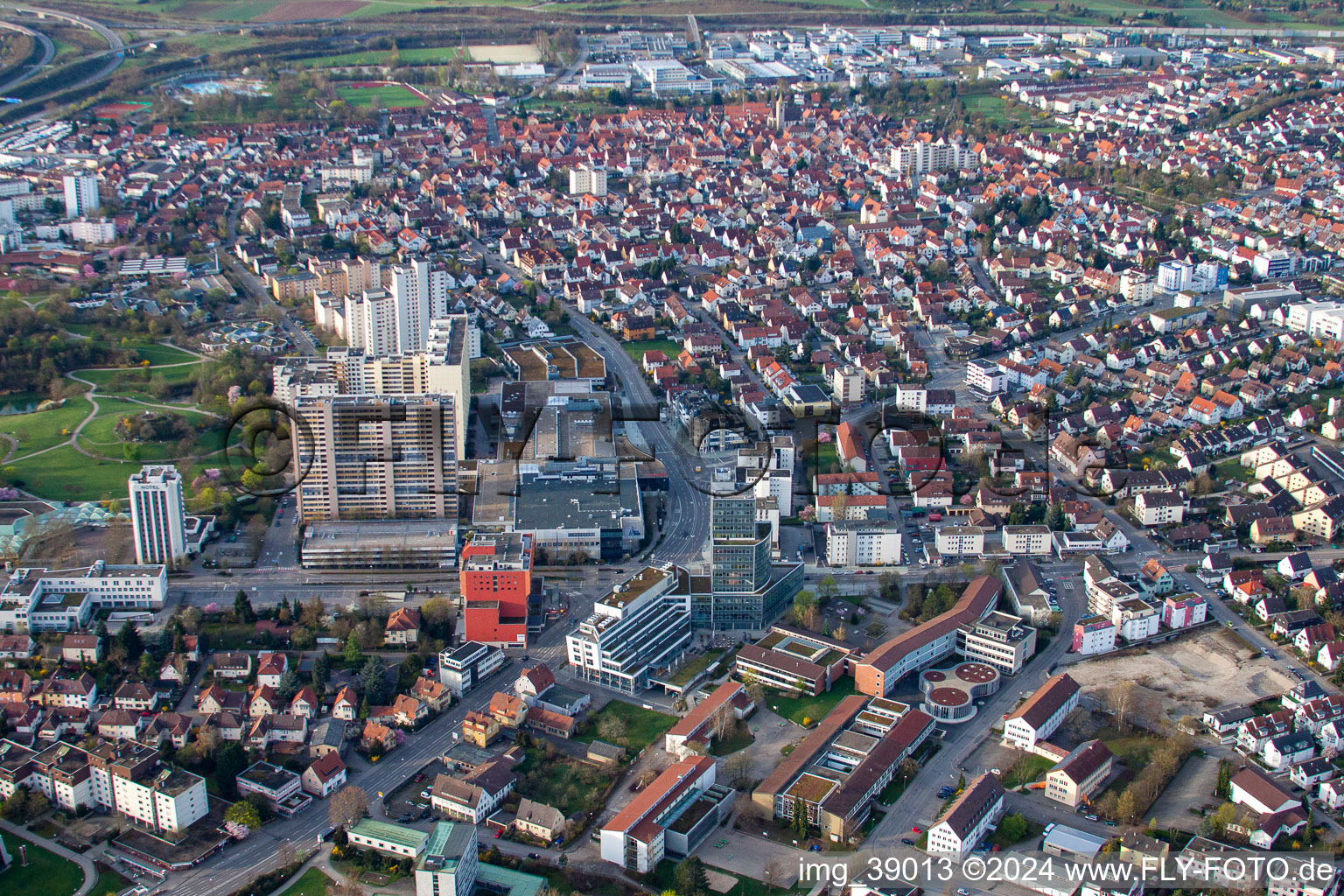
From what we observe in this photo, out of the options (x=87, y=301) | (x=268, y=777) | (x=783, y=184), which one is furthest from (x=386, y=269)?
(x=268, y=777)

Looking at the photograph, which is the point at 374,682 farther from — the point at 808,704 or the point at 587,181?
the point at 587,181

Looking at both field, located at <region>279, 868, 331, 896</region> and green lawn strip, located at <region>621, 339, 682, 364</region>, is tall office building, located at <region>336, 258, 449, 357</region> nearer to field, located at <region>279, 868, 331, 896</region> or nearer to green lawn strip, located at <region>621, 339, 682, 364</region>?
green lawn strip, located at <region>621, 339, 682, 364</region>

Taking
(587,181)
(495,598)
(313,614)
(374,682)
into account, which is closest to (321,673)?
(374,682)

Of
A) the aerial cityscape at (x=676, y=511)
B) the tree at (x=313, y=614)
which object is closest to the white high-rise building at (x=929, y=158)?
the aerial cityscape at (x=676, y=511)

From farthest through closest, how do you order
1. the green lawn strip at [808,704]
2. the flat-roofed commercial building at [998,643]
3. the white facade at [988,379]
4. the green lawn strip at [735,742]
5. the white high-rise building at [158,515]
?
the white facade at [988,379]
the white high-rise building at [158,515]
the flat-roofed commercial building at [998,643]
the green lawn strip at [808,704]
the green lawn strip at [735,742]

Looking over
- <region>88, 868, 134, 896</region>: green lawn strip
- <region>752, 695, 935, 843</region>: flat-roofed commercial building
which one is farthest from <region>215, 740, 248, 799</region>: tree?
<region>752, 695, 935, 843</region>: flat-roofed commercial building

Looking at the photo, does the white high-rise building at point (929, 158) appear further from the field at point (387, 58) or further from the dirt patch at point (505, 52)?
the field at point (387, 58)
